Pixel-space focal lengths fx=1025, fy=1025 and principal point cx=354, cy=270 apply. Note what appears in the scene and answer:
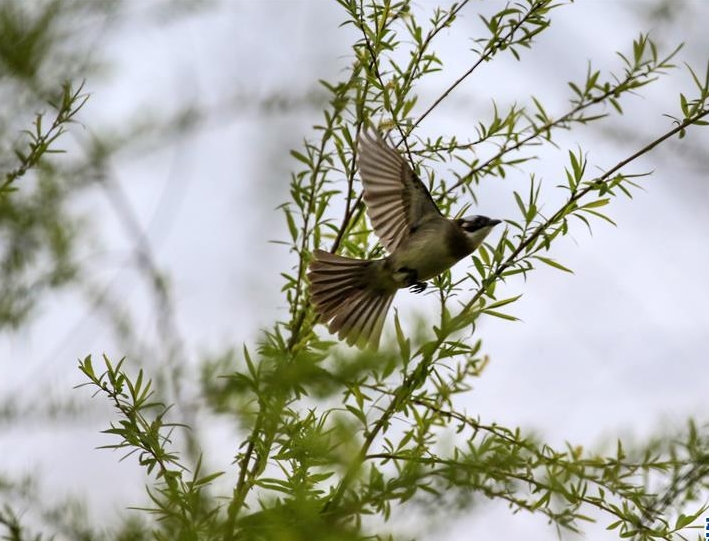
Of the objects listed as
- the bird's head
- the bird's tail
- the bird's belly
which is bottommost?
the bird's tail

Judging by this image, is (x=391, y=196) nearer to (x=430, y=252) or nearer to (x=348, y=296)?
(x=430, y=252)

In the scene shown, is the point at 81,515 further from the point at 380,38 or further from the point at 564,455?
the point at 380,38

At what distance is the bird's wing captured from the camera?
2.60 m

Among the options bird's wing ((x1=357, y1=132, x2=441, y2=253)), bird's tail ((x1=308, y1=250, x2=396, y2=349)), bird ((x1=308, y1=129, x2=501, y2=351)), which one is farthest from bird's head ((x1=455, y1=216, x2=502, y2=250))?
bird's tail ((x1=308, y1=250, x2=396, y2=349))

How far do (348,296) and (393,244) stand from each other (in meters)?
0.34

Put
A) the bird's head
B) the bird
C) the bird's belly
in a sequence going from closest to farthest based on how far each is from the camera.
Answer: the bird, the bird's belly, the bird's head

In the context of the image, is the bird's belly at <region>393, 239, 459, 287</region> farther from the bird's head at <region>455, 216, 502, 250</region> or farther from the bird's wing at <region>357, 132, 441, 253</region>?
the bird's head at <region>455, 216, 502, 250</region>

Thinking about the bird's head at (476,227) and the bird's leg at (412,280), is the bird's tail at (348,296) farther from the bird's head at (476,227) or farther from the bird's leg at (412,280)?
the bird's head at (476,227)

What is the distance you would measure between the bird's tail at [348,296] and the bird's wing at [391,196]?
0.12 metres

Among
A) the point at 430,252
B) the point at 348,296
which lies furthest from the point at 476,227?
the point at 348,296

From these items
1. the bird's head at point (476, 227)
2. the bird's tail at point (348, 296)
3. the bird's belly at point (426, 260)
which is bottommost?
the bird's tail at point (348, 296)

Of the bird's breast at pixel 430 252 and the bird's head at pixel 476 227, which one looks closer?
the bird's breast at pixel 430 252

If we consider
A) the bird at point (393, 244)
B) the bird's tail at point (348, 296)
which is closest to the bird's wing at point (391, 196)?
the bird at point (393, 244)

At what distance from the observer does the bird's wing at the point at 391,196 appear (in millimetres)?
2602
